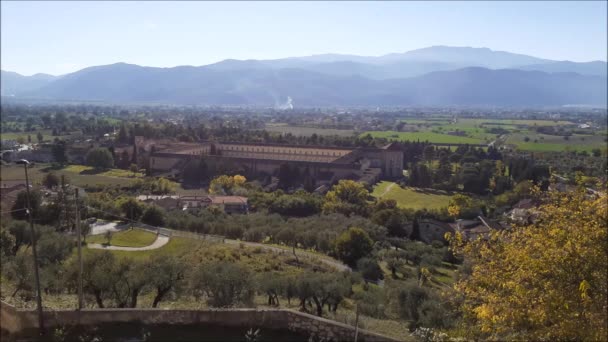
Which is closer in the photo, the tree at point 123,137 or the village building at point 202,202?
the village building at point 202,202

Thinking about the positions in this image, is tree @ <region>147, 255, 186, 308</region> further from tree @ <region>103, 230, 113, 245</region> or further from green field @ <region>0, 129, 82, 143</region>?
green field @ <region>0, 129, 82, 143</region>

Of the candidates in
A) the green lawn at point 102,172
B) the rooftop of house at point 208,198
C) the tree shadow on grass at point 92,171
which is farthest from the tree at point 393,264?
the tree shadow on grass at point 92,171

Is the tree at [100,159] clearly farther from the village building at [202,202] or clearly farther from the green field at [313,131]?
the green field at [313,131]

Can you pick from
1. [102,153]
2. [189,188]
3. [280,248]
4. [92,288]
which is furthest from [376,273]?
[102,153]

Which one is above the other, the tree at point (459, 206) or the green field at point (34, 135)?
the green field at point (34, 135)

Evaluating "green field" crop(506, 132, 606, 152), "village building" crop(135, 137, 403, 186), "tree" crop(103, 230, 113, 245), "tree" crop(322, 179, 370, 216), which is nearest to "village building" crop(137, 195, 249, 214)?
"tree" crop(322, 179, 370, 216)

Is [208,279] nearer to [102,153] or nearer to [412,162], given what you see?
[102,153]

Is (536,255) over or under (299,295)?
over
